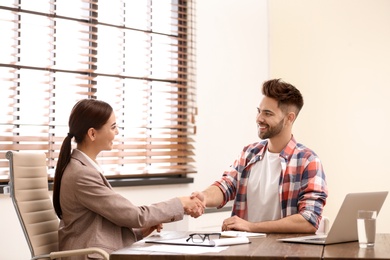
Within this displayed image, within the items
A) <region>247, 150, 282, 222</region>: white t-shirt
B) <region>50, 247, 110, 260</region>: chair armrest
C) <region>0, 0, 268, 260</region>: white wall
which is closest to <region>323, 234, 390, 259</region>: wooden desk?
<region>247, 150, 282, 222</region>: white t-shirt

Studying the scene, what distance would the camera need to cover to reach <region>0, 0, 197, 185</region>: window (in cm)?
388

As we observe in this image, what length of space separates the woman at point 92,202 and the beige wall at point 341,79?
270cm

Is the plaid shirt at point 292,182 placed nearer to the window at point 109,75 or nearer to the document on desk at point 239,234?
the document on desk at point 239,234

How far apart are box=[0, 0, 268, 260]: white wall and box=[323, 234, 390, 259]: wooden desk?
7.03 feet

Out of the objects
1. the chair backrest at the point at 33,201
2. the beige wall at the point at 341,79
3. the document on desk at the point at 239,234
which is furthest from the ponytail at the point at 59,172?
the beige wall at the point at 341,79

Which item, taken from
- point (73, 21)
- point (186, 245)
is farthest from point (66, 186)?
point (73, 21)

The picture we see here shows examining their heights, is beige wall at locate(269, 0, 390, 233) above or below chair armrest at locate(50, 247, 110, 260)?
above

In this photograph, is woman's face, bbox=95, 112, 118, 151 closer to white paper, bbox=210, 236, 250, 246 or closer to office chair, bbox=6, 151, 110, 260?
office chair, bbox=6, 151, 110, 260

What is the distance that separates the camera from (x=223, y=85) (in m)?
5.07

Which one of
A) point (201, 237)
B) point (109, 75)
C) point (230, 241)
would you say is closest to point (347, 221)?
point (230, 241)

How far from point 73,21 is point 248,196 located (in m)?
1.55

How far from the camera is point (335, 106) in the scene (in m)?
5.51

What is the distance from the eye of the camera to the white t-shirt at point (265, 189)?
329cm

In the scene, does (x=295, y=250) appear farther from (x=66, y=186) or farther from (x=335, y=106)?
(x=335, y=106)
